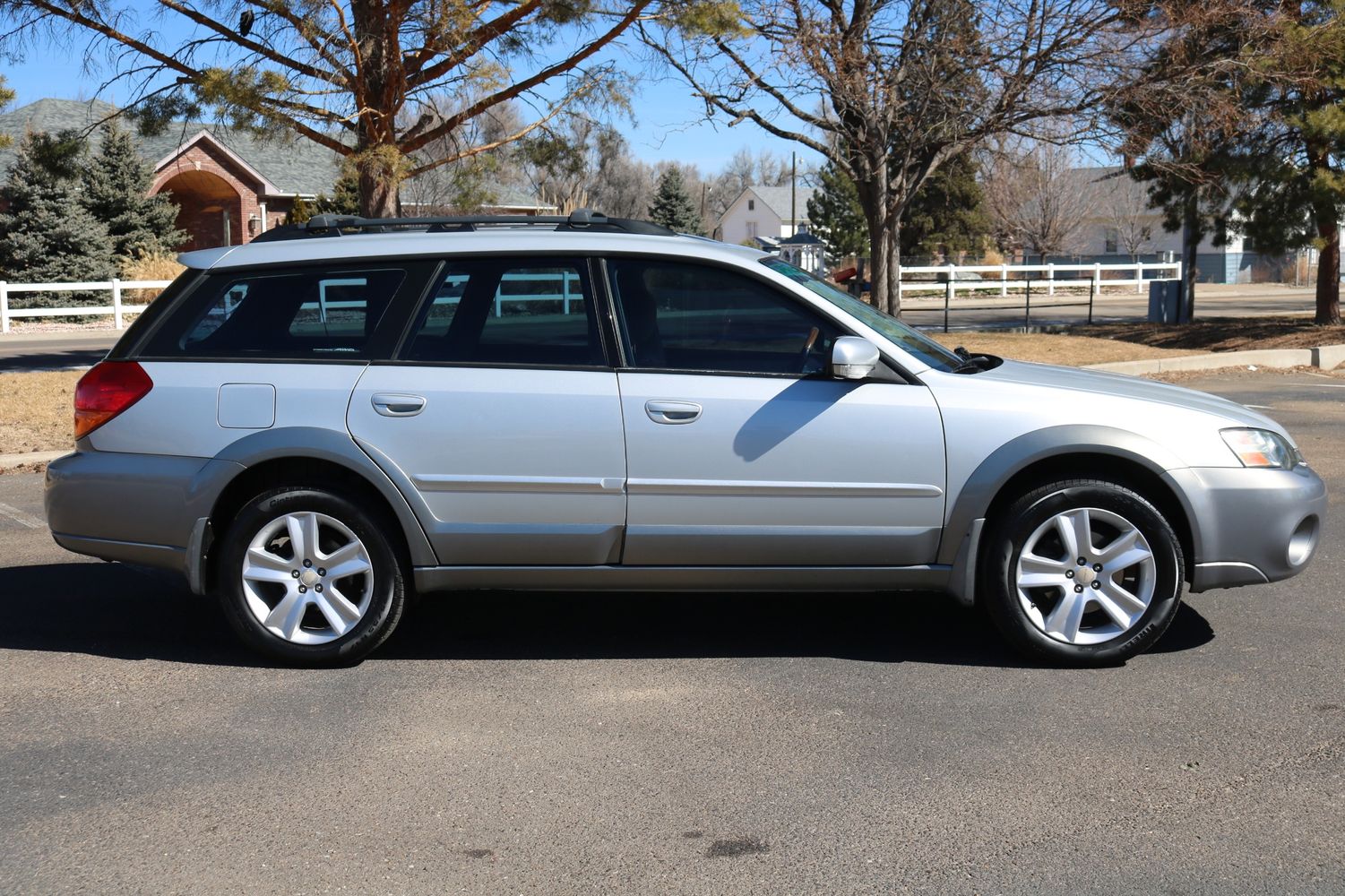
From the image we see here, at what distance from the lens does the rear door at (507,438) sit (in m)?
5.09

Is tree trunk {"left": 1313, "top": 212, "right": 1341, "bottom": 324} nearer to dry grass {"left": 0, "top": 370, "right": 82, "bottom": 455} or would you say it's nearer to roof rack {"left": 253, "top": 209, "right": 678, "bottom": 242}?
dry grass {"left": 0, "top": 370, "right": 82, "bottom": 455}

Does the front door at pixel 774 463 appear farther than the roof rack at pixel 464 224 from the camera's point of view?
No

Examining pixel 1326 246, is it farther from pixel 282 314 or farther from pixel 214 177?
pixel 214 177

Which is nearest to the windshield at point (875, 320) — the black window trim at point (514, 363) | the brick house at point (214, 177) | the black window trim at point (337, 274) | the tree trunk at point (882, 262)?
the black window trim at point (514, 363)

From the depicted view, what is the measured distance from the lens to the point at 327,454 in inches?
201

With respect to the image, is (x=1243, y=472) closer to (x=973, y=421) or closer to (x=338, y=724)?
(x=973, y=421)

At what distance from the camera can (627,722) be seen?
4.64 metres

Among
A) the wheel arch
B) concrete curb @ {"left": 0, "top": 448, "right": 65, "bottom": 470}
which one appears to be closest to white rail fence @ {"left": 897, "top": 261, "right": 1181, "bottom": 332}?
concrete curb @ {"left": 0, "top": 448, "right": 65, "bottom": 470}

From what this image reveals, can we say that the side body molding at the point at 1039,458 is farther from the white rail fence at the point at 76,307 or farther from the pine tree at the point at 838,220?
the pine tree at the point at 838,220

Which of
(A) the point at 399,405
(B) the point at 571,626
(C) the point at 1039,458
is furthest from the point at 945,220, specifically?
(A) the point at 399,405

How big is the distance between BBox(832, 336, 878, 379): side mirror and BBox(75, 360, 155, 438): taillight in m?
2.68

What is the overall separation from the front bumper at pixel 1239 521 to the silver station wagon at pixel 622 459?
11mm

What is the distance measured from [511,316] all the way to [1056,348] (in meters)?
16.3

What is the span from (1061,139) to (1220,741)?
1448cm
